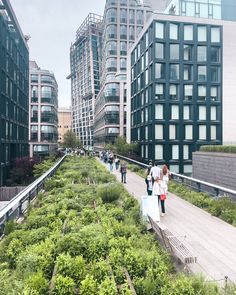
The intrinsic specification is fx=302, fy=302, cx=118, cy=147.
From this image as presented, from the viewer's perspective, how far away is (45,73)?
87.3 m

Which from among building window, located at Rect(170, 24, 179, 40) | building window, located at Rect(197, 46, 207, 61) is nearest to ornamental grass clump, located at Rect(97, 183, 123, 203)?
building window, located at Rect(170, 24, 179, 40)

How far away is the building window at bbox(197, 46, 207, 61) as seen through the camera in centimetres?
4747

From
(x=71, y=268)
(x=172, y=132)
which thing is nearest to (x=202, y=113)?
(x=172, y=132)

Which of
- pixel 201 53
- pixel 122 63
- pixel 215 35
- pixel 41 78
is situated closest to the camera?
pixel 201 53

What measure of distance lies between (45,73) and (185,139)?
5506cm

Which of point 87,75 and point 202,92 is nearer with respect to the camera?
point 202,92

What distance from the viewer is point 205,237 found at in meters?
9.34

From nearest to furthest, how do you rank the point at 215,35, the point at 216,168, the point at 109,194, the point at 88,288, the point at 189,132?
the point at 88,288, the point at 109,194, the point at 216,168, the point at 189,132, the point at 215,35

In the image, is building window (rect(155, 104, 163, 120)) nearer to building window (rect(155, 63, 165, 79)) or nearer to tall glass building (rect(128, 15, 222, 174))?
tall glass building (rect(128, 15, 222, 174))

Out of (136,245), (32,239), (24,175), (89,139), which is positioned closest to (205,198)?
(136,245)

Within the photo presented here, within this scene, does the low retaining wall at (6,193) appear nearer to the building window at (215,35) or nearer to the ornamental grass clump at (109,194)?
the ornamental grass clump at (109,194)

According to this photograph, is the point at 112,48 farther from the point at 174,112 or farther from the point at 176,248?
the point at 176,248

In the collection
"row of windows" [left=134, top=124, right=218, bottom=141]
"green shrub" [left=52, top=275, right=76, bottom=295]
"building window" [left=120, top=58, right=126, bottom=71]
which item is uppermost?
"building window" [left=120, top=58, right=126, bottom=71]

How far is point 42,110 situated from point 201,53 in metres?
51.2
